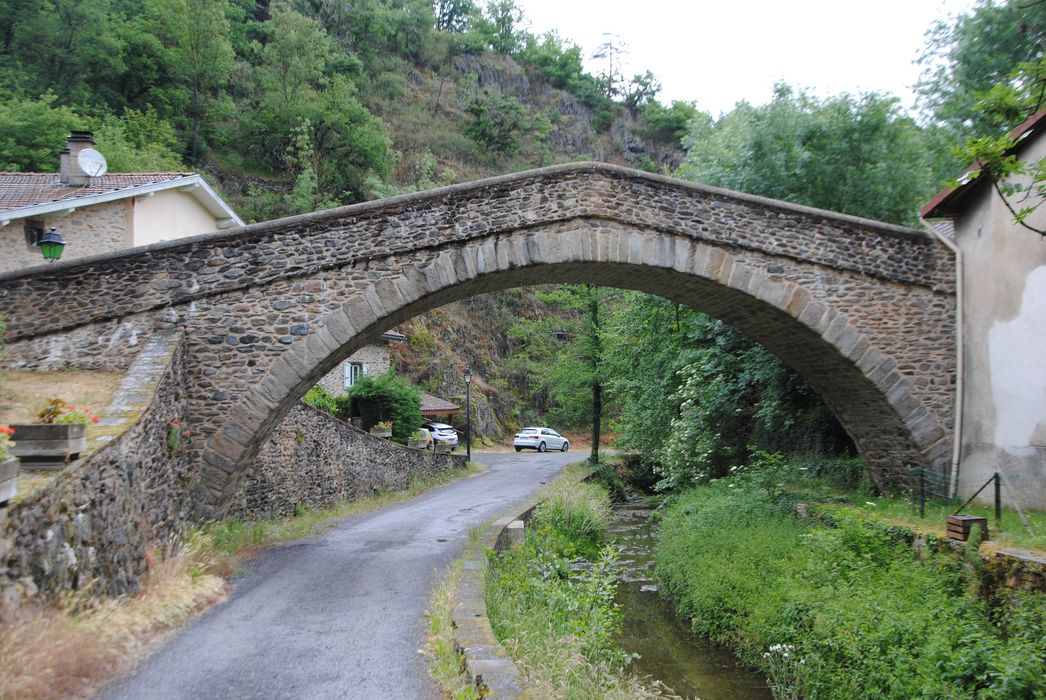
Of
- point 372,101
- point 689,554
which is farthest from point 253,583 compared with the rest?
point 372,101

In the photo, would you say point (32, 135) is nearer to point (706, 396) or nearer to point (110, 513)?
point (110, 513)

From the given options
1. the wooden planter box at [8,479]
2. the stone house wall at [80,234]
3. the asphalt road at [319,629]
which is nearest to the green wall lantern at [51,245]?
the stone house wall at [80,234]

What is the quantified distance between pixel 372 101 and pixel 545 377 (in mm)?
22368

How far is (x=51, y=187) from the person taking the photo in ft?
47.2

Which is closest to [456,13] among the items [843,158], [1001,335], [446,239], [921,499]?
[843,158]

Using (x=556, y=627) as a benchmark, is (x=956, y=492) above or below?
above

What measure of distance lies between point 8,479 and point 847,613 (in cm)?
693

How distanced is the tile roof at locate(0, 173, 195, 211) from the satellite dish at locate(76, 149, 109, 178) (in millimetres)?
205

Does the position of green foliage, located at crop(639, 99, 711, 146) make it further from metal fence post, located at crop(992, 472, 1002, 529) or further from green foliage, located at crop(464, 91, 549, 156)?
metal fence post, located at crop(992, 472, 1002, 529)

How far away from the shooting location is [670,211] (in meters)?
10.1

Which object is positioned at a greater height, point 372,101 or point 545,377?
point 372,101

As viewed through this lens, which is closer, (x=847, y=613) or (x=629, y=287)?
(x=847, y=613)

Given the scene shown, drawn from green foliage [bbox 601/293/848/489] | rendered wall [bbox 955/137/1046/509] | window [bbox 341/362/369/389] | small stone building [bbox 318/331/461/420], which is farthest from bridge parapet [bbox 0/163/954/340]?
window [bbox 341/362/369/389]

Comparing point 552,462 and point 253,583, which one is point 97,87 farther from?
point 253,583
